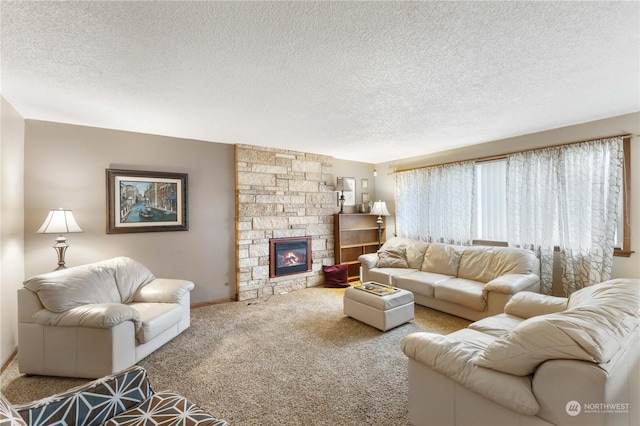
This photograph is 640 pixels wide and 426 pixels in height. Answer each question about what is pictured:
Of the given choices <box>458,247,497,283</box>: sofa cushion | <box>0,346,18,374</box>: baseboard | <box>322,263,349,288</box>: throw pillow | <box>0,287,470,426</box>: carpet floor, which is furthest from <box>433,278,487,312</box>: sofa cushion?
<box>0,346,18,374</box>: baseboard

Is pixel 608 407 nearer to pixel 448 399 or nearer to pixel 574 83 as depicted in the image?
pixel 448 399

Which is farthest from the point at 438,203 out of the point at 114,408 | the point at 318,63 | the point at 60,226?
the point at 60,226

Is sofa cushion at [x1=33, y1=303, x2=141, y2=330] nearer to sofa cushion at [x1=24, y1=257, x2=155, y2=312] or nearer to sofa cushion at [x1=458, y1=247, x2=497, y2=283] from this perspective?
sofa cushion at [x1=24, y1=257, x2=155, y2=312]

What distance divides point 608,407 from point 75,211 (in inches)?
183

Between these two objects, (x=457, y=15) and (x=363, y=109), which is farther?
(x=363, y=109)

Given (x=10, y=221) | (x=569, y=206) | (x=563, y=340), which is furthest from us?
(x=569, y=206)

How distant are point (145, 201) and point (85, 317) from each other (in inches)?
69.9

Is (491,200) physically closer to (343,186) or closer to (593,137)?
(593,137)

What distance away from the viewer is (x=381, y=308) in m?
3.01

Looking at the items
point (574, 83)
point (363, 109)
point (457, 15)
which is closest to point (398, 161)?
point (363, 109)

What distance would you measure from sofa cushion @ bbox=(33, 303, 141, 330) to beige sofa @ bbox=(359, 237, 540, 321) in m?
3.17

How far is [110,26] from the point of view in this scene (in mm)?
1552

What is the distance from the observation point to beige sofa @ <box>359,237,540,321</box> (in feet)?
10.3

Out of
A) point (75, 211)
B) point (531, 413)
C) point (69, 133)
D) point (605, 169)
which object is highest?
point (69, 133)
